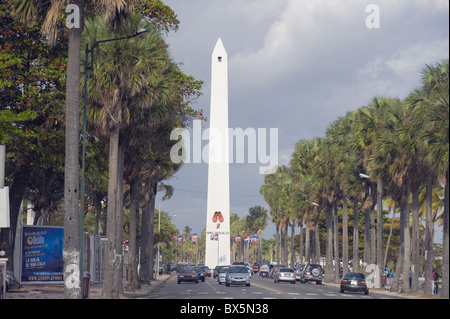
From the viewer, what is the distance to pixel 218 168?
9456 centimetres

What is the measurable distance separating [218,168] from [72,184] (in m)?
69.0

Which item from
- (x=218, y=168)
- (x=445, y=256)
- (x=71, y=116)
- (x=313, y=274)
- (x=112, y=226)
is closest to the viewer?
(x=71, y=116)

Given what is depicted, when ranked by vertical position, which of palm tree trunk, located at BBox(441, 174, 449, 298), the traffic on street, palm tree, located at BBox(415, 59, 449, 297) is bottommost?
the traffic on street

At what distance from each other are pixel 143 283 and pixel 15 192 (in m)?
18.5

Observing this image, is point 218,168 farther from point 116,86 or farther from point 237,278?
point 116,86

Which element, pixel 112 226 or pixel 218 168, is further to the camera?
pixel 218 168

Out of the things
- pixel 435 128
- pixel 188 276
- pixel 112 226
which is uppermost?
pixel 435 128

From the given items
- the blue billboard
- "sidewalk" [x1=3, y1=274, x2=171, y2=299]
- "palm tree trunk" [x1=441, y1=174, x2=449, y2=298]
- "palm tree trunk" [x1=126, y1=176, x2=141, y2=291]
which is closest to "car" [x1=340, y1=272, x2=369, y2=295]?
"palm tree trunk" [x1=441, y1=174, x2=449, y2=298]

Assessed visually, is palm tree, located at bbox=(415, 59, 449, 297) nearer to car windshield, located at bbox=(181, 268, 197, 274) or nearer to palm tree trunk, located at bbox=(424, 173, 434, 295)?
palm tree trunk, located at bbox=(424, 173, 434, 295)

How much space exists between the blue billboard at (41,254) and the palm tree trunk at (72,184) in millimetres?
15762

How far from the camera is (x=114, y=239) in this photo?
3372 cm

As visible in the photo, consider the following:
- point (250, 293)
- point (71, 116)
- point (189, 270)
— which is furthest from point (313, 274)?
point (71, 116)

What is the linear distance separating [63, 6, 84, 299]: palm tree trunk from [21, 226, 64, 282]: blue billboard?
51.7 feet

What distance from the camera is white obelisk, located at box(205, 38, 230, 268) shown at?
87.4 meters
